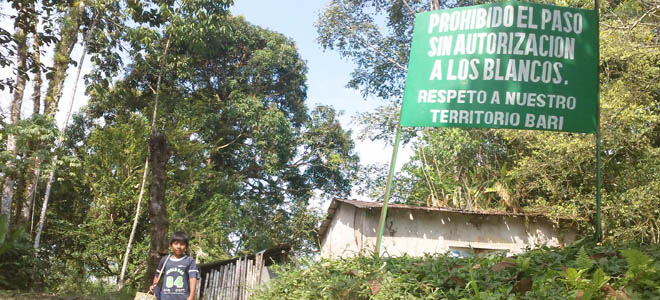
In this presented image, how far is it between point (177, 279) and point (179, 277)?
27 millimetres

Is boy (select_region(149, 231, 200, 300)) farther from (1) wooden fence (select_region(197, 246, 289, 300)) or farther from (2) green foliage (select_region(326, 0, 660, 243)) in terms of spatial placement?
(2) green foliage (select_region(326, 0, 660, 243))

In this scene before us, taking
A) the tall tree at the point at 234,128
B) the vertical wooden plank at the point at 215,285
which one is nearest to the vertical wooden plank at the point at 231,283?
the vertical wooden plank at the point at 215,285

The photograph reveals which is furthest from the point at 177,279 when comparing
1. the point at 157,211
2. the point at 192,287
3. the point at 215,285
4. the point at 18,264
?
the point at 18,264

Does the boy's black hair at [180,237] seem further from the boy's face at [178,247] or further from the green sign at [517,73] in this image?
the green sign at [517,73]

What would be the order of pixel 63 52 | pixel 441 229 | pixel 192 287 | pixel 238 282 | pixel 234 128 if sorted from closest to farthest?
1. pixel 192 287
2. pixel 238 282
3. pixel 441 229
4. pixel 63 52
5. pixel 234 128

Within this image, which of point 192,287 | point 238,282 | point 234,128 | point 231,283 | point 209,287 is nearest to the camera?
point 192,287

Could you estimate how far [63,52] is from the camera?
18.0m

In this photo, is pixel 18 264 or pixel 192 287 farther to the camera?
pixel 18 264

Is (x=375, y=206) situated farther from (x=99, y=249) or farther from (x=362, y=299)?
(x=99, y=249)

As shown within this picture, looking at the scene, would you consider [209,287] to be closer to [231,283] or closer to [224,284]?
[224,284]

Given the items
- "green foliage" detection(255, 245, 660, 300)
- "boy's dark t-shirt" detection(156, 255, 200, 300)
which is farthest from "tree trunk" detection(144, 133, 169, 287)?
"green foliage" detection(255, 245, 660, 300)

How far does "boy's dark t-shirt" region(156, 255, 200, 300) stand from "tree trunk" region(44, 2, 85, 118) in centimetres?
1247

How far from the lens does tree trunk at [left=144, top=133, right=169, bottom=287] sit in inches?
417

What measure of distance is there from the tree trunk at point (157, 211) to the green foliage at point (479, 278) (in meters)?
5.41
